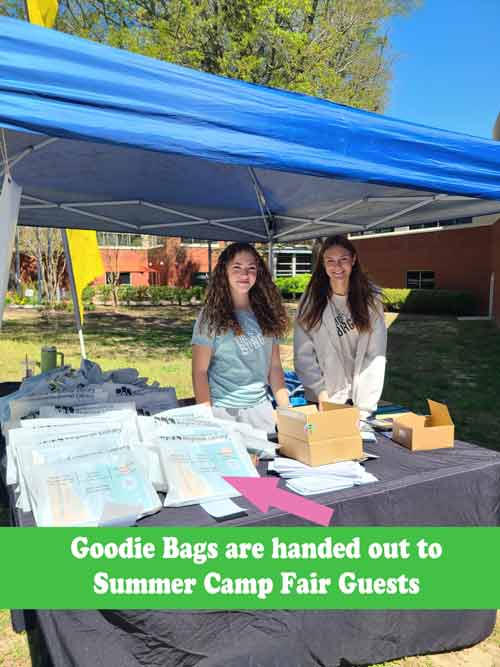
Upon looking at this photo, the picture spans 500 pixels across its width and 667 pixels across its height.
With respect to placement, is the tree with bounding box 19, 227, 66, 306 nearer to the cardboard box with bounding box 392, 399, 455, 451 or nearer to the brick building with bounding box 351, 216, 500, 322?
the brick building with bounding box 351, 216, 500, 322

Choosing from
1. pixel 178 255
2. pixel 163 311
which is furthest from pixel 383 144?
pixel 178 255

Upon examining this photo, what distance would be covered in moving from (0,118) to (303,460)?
1591 mm

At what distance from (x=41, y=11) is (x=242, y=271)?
361 centimetres

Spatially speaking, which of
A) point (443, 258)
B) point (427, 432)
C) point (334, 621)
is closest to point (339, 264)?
point (427, 432)

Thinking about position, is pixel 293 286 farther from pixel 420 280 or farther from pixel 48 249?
pixel 48 249

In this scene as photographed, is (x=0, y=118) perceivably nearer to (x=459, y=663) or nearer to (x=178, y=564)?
(x=178, y=564)

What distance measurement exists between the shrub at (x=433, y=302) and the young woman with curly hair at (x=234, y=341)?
14.5 meters

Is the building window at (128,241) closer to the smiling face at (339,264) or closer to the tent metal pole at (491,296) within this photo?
the tent metal pole at (491,296)

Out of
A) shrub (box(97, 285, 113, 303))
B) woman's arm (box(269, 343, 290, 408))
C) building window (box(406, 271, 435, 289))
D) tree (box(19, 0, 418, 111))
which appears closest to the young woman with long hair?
woman's arm (box(269, 343, 290, 408))

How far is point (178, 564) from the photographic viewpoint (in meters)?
1.52

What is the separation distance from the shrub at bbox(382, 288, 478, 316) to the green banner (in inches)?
606

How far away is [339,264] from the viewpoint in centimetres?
304

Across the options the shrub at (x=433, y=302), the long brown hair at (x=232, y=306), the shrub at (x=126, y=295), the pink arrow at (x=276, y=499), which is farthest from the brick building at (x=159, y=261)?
the pink arrow at (x=276, y=499)

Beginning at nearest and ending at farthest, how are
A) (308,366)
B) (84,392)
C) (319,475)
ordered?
(319,475)
(84,392)
(308,366)
